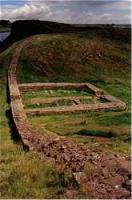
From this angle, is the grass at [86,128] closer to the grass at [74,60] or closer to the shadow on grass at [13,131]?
the shadow on grass at [13,131]

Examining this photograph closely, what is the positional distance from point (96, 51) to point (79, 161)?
21.1 m

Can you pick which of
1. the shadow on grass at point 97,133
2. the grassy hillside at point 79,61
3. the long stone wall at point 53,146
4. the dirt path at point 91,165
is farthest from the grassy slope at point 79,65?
the dirt path at point 91,165

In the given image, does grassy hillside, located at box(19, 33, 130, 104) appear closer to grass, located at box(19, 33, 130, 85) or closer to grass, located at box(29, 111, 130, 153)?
grass, located at box(19, 33, 130, 85)

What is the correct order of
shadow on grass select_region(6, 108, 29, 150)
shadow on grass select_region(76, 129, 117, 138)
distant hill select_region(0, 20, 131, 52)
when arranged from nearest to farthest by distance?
shadow on grass select_region(6, 108, 29, 150)
shadow on grass select_region(76, 129, 117, 138)
distant hill select_region(0, 20, 131, 52)

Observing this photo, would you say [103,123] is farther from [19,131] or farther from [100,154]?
[100,154]

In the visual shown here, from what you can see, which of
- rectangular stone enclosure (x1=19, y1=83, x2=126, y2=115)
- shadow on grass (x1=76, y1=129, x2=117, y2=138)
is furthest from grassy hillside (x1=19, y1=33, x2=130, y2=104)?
shadow on grass (x1=76, y1=129, x2=117, y2=138)

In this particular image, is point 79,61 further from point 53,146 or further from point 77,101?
point 53,146

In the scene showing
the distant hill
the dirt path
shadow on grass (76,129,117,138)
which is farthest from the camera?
the distant hill

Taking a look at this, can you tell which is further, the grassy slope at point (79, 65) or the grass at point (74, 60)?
the grass at point (74, 60)

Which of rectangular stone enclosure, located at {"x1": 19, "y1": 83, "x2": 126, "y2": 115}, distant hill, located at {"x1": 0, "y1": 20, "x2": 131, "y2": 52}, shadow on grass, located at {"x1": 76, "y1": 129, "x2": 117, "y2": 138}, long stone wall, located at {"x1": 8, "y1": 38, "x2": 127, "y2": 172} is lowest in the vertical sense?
rectangular stone enclosure, located at {"x1": 19, "y1": 83, "x2": 126, "y2": 115}

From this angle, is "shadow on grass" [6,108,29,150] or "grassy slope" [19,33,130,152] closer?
"shadow on grass" [6,108,29,150]

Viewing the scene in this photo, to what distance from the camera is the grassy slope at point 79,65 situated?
16.1 meters

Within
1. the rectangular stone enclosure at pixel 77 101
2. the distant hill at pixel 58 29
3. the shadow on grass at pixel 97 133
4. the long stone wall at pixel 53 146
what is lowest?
the rectangular stone enclosure at pixel 77 101

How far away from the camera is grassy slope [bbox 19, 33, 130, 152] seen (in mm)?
16125
